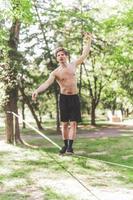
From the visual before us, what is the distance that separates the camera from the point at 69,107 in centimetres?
696

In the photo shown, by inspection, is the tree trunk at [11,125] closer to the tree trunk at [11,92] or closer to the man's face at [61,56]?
the tree trunk at [11,92]

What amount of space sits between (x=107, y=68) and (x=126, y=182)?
83.6 ft

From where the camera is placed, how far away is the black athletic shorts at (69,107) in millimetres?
6902

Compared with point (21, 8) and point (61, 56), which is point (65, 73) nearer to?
point (61, 56)

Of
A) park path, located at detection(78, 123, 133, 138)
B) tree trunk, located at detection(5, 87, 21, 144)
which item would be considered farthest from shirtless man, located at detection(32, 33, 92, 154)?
park path, located at detection(78, 123, 133, 138)

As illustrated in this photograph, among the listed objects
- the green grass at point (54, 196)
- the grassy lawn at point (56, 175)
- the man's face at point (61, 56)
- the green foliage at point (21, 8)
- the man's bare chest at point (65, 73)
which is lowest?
the green grass at point (54, 196)

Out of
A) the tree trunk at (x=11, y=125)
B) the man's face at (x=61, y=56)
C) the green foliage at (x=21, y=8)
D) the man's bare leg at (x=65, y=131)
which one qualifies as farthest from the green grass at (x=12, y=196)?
the tree trunk at (x=11, y=125)

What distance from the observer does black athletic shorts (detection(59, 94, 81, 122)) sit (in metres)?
6.90

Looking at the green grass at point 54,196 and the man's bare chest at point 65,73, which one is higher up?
the man's bare chest at point 65,73

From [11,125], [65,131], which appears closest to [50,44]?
[11,125]

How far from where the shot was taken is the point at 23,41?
25812 mm


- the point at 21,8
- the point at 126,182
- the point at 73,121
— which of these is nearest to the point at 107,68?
the point at 21,8

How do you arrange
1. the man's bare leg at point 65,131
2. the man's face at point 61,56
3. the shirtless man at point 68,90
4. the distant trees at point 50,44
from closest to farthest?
the man's face at point 61,56
the shirtless man at point 68,90
the man's bare leg at point 65,131
the distant trees at point 50,44

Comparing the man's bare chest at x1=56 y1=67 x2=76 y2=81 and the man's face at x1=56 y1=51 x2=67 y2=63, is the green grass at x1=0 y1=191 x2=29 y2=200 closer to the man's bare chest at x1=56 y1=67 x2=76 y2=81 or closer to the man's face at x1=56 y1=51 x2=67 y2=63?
the man's bare chest at x1=56 y1=67 x2=76 y2=81
